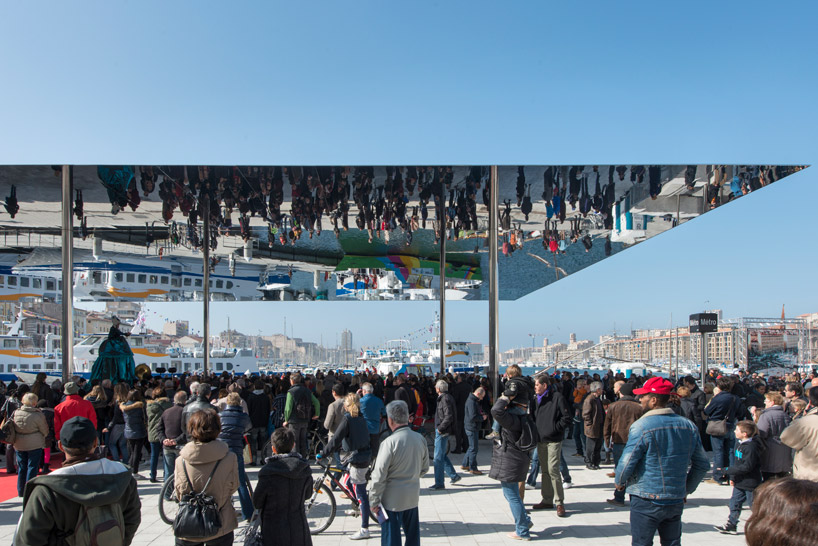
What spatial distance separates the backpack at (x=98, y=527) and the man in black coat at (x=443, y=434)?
559 cm

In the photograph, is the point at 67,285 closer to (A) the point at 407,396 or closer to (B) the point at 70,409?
(B) the point at 70,409

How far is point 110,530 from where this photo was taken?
2.88m

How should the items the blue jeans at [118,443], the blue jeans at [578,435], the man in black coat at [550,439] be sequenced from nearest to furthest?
1. the man in black coat at [550,439]
2. the blue jeans at [118,443]
3. the blue jeans at [578,435]

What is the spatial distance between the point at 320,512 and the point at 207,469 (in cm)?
303

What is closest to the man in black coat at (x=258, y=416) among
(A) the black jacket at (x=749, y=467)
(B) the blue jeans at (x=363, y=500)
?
(B) the blue jeans at (x=363, y=500)

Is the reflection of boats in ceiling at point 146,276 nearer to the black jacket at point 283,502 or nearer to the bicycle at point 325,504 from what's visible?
the bicycle at point 325,504

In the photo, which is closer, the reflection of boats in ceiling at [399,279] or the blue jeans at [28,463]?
the blue jeans at [28,463]

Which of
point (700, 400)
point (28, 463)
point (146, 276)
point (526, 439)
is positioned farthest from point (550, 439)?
point (146, 276)

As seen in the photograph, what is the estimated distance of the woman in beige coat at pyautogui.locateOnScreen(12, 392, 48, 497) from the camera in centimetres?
725

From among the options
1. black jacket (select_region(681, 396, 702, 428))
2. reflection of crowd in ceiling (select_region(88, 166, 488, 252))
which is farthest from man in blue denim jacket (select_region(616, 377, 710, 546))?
reflection of crowd in ceiling (select_region(88, 166, 488, 252))

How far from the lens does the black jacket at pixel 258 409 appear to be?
9594 mm

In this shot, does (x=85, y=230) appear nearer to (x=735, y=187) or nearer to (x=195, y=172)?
(x=195, y=172)

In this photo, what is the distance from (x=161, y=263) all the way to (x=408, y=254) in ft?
28.0

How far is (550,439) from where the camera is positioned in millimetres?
7188
